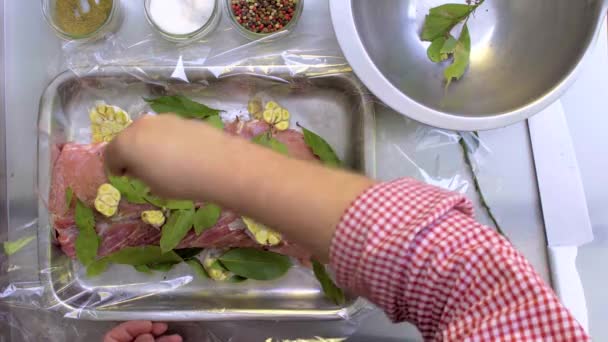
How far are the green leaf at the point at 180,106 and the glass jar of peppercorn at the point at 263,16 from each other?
14cm

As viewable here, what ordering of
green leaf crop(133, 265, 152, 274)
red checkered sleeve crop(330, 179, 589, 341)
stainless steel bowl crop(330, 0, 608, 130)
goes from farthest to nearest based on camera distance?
green leaf crop(133, 265, 152, 274) → stainless steel bowl crop(330, 0, 608, 130) → red checkered sleeve crop(330, 179, 589, 341)

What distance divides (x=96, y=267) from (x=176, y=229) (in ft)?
0.48

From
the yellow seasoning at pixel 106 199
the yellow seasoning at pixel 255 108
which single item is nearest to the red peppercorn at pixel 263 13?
the yellow seasoning at pixel 255 108

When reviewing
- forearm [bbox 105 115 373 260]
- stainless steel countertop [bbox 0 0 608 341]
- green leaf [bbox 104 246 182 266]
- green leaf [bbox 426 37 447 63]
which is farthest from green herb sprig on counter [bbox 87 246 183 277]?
green leaf [bbox 426 37 447 63]

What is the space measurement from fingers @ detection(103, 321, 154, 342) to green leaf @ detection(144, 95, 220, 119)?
0.31 meters

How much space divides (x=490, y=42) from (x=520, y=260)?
1.40 ft

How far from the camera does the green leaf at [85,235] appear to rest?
0.70 meters

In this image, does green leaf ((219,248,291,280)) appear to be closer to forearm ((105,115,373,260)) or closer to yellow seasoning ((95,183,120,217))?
yellow seasoning ((95,183,120,217))

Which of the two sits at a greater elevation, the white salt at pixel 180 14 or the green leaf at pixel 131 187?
the white salt at pixel 180 14

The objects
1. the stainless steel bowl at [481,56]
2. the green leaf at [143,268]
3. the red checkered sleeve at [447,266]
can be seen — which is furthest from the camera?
the green leaf at [143,268]

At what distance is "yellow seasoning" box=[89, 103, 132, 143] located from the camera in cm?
72

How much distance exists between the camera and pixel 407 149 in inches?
29.8

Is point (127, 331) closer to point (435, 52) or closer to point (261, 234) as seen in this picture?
point (261, 234)

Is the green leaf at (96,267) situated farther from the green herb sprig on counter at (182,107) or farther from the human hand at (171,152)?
the human hand at (171,152)
